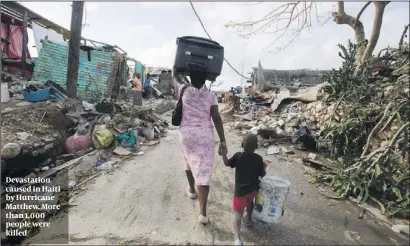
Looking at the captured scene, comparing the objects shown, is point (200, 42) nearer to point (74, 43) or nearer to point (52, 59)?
point (74, 43)

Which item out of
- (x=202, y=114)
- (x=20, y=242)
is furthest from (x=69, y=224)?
(x=202, y=114)

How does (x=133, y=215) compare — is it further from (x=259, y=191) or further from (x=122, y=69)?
(x=122, y=69)

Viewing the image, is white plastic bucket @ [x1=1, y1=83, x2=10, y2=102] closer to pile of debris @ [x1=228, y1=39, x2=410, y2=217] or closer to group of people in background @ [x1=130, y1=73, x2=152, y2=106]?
group of people in background @ [x1=130, y1=73, x2=152, y2=106]

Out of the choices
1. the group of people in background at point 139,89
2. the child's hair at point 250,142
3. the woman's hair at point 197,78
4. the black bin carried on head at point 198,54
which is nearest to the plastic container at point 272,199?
the child's hair at point 250,142

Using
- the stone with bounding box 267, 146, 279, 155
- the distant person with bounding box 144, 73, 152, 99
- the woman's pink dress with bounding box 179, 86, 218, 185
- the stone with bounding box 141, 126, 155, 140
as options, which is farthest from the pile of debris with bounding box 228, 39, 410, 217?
the distant person with bounding box 144, 73, 152, 99

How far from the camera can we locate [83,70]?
948 cm

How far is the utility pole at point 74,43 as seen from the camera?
6665mm

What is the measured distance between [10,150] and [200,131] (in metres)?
3.42

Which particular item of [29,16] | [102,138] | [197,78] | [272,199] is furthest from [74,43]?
[272,199]

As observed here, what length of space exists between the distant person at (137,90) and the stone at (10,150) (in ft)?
21.2

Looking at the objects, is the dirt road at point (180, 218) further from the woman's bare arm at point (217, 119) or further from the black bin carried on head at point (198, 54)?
the black bin carried on head at point (198, 54)

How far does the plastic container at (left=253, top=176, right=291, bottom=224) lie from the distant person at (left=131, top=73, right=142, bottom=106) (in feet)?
29.0

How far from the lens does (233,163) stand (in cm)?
249

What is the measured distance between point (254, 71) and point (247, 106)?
8386 millimetres
